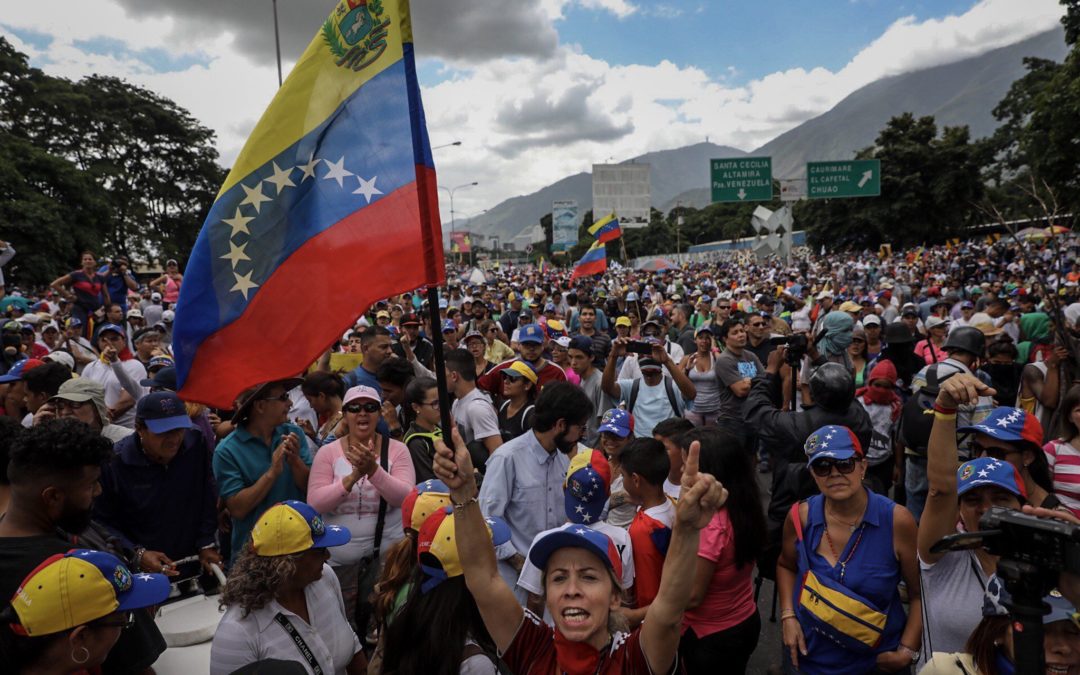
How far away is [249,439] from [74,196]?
37349mm

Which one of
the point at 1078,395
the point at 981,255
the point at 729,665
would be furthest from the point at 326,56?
the point at 981,255

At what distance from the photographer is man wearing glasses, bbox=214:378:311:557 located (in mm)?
3607

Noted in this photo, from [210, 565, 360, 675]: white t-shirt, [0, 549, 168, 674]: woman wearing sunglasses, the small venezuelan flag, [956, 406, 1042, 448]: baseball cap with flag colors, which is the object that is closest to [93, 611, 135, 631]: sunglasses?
[0, 549, 168, 674]: woman wearing sunglasses

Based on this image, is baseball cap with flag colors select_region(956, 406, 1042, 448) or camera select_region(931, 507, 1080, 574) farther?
baseball cap with flag colors select_region(956, 406, 1042, 448)

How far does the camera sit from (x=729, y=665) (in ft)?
9.89

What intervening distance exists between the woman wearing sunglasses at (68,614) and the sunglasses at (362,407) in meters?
1.73

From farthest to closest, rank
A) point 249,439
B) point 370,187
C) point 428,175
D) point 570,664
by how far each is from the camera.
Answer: point 249,439 → point 370,187 → point 428,175 → point 570,664

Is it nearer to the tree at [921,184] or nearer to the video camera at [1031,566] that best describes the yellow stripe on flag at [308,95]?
the video camera at [1031,566]

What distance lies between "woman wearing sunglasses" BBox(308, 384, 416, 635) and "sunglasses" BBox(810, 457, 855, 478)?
2192 mm

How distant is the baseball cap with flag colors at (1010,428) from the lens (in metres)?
3.04

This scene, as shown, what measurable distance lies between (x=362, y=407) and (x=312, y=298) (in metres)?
1.28

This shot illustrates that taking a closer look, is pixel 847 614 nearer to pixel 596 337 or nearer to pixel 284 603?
pixel 284 603

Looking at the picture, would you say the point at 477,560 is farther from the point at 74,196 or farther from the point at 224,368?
the point at 74,196

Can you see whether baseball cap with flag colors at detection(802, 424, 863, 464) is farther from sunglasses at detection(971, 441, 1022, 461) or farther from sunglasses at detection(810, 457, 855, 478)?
sunglasses at detection(971, 441, 1022, 461)
